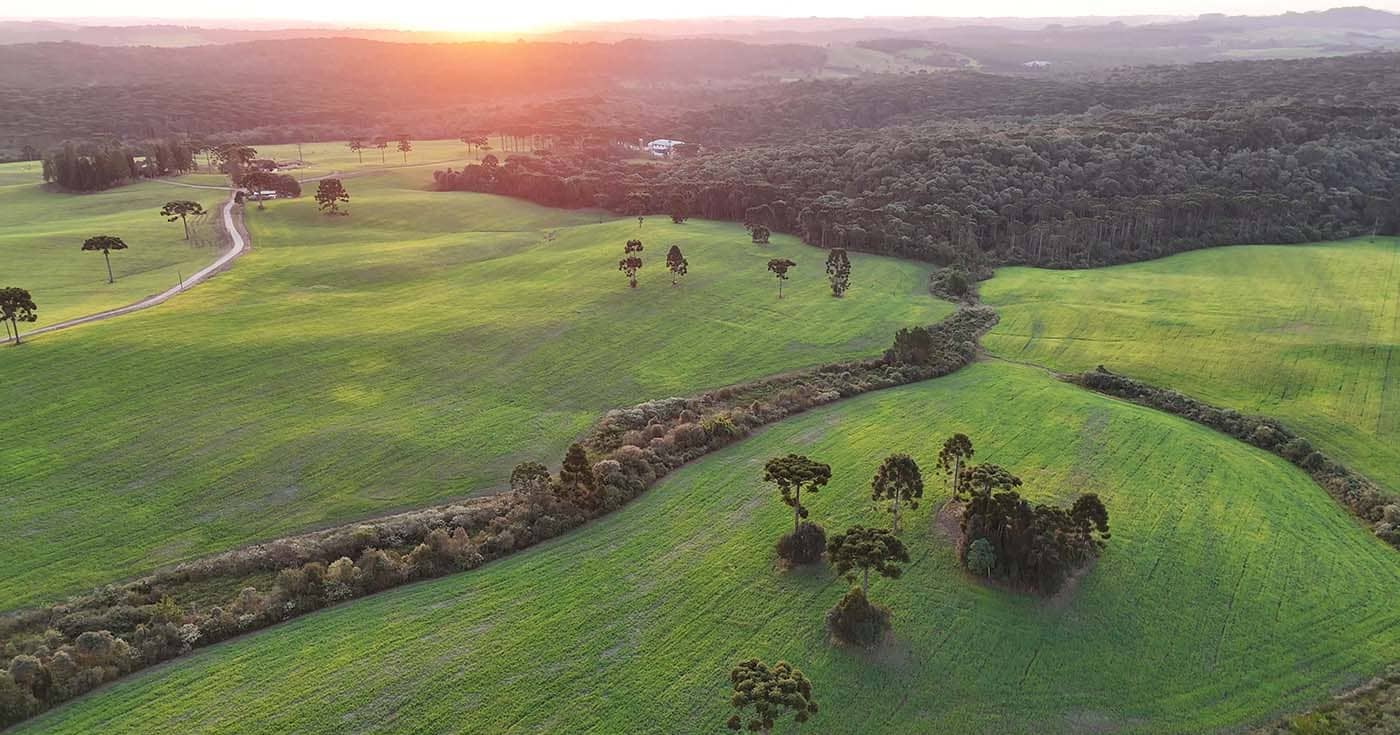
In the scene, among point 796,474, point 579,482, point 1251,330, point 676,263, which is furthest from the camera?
point 676,263

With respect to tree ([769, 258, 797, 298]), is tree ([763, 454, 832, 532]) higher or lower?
lower

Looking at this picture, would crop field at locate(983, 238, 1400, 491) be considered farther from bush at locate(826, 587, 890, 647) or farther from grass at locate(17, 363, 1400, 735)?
bush at locate(826, 587, 890, 647)

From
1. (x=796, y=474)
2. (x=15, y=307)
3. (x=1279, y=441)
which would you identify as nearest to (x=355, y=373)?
(x=15, y=307)

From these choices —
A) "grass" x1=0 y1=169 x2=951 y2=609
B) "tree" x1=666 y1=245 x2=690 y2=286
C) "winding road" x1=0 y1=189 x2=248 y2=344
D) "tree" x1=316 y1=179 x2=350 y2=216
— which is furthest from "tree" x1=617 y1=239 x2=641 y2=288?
"tree" x1=316 y1=179 x2=350 y2=216

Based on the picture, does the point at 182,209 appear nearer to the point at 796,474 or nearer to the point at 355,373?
the point at 355,373

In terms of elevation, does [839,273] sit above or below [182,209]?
below

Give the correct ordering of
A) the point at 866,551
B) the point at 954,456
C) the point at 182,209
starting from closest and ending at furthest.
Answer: the point at 866,551
the point at 954,456
the point at 182,209

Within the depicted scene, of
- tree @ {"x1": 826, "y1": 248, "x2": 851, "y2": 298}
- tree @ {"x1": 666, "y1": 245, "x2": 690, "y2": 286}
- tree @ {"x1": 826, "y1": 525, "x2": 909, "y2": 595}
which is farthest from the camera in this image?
tree @ {"x1": 666, "y1": 245, "x2": 690, "y2": 286}
